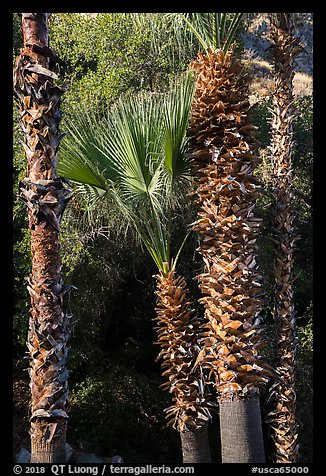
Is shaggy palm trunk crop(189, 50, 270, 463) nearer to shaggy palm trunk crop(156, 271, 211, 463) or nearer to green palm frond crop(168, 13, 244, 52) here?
green palm frond crop(168, 13, 244, 52)

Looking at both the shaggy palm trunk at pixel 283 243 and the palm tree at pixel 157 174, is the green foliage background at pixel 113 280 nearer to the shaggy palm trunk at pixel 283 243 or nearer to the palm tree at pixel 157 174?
the shaggy palm trunk at pixel 283 243

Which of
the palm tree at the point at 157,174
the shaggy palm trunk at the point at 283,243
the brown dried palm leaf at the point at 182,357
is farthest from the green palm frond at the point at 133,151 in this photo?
the shaggy palm trunk at the point at 283,243

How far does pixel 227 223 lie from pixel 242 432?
195 cm

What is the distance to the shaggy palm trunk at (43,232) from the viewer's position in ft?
13.1

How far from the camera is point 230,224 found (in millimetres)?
5082

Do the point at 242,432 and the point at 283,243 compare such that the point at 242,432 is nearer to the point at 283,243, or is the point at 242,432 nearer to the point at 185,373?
the point at 185,373

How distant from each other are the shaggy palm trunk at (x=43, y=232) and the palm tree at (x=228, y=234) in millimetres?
1583

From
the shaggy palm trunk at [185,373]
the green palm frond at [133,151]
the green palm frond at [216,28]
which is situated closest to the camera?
the green palm frond at [216,28]

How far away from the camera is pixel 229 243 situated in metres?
5.07

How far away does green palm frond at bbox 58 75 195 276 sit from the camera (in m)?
5.53

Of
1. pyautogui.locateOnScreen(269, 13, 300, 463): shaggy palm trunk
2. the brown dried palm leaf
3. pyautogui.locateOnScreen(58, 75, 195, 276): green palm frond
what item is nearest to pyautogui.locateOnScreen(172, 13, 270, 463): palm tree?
pyautogui.locateOnScreen(58, 75, 195, 276): green palm frond

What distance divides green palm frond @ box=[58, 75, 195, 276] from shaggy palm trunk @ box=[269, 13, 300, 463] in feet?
5.54

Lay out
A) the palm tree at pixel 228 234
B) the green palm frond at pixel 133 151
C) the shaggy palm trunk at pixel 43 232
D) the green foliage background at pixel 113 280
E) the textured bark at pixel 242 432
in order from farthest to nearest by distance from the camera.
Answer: the green foliage background at pixel 113 280
the green palm frond at pixel 133 151
the palm tree at pixel 228 234
the textured bark at pixel 242 432
the shaggy palm trunk at pixel 43 232
